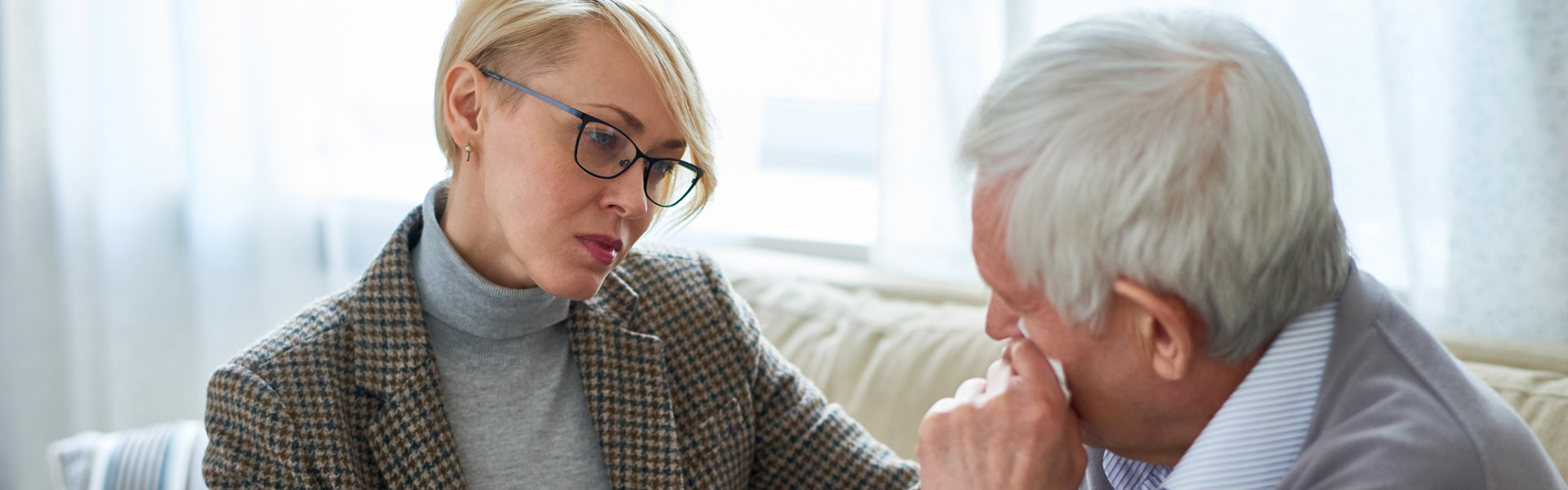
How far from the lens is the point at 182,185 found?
2738 millimetres

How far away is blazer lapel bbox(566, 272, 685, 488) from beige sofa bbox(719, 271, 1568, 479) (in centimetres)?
48

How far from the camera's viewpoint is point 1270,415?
0.84 meters

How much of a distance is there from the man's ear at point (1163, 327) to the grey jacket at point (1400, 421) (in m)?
0.11

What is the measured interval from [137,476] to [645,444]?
95 cm

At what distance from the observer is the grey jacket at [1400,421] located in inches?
30.2

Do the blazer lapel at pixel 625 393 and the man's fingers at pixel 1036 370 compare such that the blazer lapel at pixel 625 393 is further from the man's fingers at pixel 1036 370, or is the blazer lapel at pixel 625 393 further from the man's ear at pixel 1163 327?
the man's ear at pixel 1163 327

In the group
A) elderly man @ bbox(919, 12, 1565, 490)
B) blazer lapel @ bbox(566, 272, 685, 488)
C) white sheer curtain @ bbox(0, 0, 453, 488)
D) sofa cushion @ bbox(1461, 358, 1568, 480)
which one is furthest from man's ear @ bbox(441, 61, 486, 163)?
white sheer curtain @ bbox(0, 0, 453, 488)

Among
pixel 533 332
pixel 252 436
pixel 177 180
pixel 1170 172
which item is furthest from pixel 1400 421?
pixel 177 180

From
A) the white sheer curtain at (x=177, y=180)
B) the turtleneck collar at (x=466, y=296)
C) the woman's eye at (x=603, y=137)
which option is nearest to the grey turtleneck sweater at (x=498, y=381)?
the turtleneck collar at (x=466, y=296)

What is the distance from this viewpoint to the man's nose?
3.10ft

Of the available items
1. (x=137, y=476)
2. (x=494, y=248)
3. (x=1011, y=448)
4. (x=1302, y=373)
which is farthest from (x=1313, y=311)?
(x=137, y=476)

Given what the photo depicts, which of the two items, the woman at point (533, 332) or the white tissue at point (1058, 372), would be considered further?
the woman at point (533, 332)

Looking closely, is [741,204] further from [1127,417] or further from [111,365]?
[111,365]

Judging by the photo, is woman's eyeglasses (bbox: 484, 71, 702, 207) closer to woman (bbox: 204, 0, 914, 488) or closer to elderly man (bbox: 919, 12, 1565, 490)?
woman (bbox: 204, 0, 914, 488)
